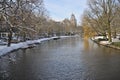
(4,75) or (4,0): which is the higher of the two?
(4,0)

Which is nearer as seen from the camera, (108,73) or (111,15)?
(108,73)

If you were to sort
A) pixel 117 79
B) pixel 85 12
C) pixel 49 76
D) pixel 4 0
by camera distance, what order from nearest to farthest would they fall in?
pixel 117 79 < pixel 49 76 < pixel 4 0 < pixel 85 12

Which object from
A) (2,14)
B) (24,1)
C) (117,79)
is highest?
(24,1)

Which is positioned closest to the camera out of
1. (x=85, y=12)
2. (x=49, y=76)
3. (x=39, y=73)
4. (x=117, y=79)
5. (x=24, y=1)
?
(x=117, y=79)

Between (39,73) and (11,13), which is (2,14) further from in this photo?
(39,73)

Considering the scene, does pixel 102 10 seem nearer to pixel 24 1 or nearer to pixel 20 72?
pixel 24 1

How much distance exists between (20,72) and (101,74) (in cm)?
537

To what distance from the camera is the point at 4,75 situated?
54.9 feet

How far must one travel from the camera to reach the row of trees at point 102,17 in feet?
173

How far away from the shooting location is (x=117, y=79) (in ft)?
49.5

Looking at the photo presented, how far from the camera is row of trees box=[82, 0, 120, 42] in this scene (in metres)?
52.8

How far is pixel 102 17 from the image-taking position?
54500mm

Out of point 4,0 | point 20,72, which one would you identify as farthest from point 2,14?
point 20,72

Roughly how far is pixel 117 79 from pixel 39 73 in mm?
5171
